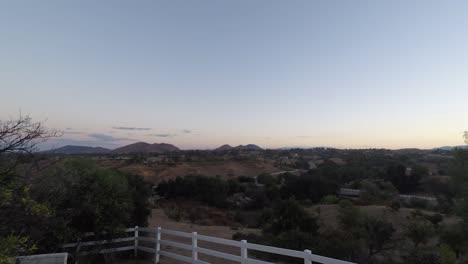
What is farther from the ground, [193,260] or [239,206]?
[193,260]

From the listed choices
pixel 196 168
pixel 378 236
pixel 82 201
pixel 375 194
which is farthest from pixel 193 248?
pixel 196 168

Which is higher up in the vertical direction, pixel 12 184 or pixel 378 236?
pixel 12 184

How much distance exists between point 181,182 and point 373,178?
2824 centimetres

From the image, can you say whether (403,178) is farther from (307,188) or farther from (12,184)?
(12,184)

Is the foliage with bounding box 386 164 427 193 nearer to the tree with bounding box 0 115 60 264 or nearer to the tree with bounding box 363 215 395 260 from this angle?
the tree with bounding box 363 215 395 260

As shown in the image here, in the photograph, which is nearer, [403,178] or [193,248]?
[193,248]

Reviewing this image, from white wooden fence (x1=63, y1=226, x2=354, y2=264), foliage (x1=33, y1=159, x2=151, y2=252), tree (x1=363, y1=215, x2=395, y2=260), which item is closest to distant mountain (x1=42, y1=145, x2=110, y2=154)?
foliage (x1=33, y1=159, x2=151, y2=252)

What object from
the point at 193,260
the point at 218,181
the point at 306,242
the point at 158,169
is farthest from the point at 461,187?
the point at 158,169

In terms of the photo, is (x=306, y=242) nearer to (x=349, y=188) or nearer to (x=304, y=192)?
(x=304, y=192)

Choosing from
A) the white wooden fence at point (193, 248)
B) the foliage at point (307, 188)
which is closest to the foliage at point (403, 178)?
the foliage at point (307, 188)

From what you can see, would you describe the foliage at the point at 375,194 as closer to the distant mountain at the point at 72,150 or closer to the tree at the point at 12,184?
the distant mountain at the point at 72,150

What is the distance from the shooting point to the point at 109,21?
1678 cm

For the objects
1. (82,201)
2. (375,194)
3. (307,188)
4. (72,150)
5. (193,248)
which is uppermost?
(72,150)

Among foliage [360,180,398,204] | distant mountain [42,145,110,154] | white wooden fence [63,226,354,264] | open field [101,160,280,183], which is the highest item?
distant mountain [42,145,110,154]
